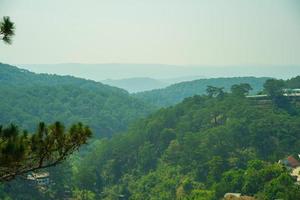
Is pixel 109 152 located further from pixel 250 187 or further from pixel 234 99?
pixel 250 187

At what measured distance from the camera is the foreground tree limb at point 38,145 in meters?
7.01

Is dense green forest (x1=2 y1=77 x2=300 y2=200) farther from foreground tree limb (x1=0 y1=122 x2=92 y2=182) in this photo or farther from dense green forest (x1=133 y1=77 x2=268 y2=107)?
dense green forest (x1=133 y1=77 x2=268 y2=107)

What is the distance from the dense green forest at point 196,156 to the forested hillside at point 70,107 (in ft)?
56.2

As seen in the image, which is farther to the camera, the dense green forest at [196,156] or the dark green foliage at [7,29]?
the dense green forest at [196,156]

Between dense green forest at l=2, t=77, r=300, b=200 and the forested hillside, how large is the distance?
17.1 m

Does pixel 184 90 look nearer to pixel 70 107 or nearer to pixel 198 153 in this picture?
pixel 70 107

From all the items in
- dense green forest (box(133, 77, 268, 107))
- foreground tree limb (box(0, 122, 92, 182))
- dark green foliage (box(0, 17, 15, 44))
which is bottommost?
dense green forest (box(133, 77, 268, 107))

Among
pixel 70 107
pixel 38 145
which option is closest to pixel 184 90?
pixel 70 107

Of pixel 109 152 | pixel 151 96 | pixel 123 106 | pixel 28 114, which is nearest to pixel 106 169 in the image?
pixel 109 152

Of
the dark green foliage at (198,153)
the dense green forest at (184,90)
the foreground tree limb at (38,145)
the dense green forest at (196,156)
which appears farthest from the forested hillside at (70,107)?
the foreground tree limb at (38,145)

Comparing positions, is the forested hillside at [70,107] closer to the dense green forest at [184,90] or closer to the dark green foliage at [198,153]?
the dark green foliage at [198,153]

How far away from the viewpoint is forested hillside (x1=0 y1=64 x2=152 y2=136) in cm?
6047

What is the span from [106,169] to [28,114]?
70.6 feet

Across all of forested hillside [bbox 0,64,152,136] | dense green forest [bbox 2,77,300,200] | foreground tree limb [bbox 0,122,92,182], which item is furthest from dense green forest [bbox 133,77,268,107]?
foreground tree limb [bbox 0,122,92,182]
